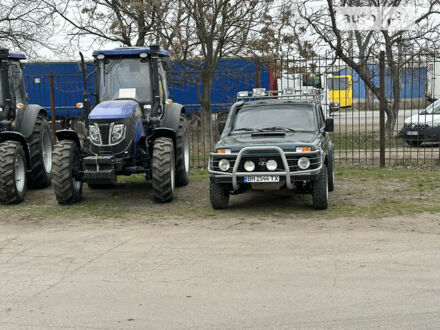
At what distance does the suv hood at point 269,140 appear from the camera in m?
9.14

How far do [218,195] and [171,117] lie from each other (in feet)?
8.24

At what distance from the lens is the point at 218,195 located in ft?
31.7

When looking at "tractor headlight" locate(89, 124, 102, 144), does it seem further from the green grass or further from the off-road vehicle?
the off-road vehicle

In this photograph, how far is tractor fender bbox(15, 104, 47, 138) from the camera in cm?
1155

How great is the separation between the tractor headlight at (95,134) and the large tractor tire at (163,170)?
0.91 metres

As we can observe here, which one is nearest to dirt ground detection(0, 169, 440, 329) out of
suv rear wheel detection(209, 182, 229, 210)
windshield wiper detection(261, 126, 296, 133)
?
suv rear wheel detection(209, 182, 229, 210)

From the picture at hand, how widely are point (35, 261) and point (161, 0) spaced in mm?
12808

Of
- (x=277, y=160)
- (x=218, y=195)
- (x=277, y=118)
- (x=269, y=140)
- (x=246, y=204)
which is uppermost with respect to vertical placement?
(x=277, y=118)

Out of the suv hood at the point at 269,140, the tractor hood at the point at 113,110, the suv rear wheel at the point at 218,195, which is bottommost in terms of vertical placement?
the suv rear wheel at the point at 218,195

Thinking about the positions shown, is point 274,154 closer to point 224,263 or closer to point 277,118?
point 277,118

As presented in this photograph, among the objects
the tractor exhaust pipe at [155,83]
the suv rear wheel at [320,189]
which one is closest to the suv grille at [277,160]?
the suv rear wheel at [320,189]

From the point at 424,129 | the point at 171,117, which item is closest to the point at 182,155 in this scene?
the point at 171,117

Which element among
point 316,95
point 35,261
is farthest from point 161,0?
point 35,261

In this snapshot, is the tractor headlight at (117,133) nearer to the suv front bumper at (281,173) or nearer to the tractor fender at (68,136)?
the tractor fender at (68,136)
